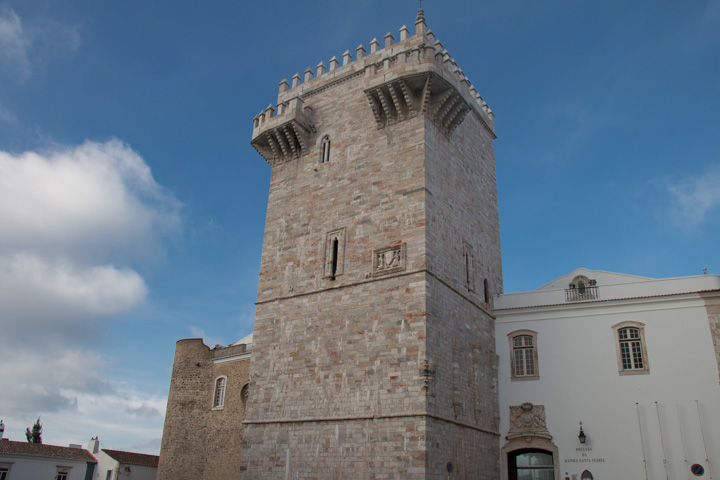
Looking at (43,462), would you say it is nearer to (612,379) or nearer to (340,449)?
(340,449)

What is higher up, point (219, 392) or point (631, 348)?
point (631, 348)

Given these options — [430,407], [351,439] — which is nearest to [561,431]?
[430,407]

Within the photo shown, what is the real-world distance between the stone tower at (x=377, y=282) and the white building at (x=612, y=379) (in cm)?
102

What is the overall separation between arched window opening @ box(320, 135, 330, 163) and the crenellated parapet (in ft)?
1.86

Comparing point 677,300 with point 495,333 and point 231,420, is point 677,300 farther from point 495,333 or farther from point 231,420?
point 231,420

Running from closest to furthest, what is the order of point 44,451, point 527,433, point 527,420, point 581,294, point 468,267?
point 527,433, point 527,420, point 468,267, point 581,294, point 44,451

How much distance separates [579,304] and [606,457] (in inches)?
166

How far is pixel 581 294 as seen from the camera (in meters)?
17.1

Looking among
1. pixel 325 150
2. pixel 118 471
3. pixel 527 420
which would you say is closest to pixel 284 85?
pixel 325 150

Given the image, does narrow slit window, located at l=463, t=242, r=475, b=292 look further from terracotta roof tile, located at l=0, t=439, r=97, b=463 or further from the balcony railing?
terracotta roof tile, located at l=0, t=439, r=97, b=463

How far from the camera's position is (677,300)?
15.4 m

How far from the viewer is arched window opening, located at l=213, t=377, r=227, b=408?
21.8 metres

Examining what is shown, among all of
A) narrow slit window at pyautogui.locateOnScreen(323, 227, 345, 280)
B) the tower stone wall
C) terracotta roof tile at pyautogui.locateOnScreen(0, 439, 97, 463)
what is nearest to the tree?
terracotta roof tile at pyautogui.locateOnScreen(0, 439, 97, 463)

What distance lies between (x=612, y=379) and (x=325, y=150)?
35.7 ft
